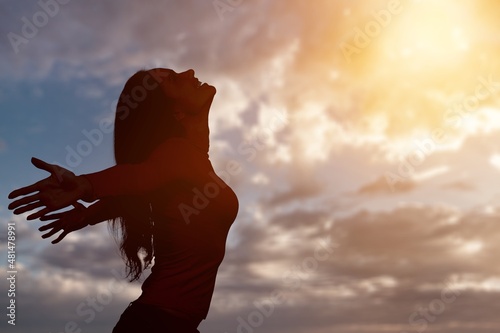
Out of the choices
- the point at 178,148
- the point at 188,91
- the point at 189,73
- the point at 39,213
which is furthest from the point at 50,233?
the point at 189,73

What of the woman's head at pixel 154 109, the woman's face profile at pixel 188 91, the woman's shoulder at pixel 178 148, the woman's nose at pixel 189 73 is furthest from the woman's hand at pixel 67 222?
the woman's nose at pixel 189 73

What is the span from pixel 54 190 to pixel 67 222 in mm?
1101

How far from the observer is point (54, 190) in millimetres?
4516

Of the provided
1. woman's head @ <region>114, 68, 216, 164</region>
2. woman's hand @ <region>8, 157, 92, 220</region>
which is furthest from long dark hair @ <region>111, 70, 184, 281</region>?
Answer: woman's hand @ <region>8, 157, 92, 220</region>

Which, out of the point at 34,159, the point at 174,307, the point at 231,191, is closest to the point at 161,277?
the point at 174,307

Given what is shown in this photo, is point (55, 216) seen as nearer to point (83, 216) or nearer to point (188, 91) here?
point (83, 216)

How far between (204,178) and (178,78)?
102cm

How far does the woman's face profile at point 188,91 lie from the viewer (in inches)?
218

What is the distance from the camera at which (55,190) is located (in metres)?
4.52

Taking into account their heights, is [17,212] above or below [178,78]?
below

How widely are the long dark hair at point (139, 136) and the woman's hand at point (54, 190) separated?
0.69 metres

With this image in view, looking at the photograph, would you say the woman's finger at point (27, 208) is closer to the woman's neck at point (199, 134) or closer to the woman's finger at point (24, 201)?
the woman's finger at point (24, 201)

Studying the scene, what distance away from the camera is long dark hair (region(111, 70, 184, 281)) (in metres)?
5.24

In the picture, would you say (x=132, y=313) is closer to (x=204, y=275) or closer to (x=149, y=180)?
(x=204, y=275)
